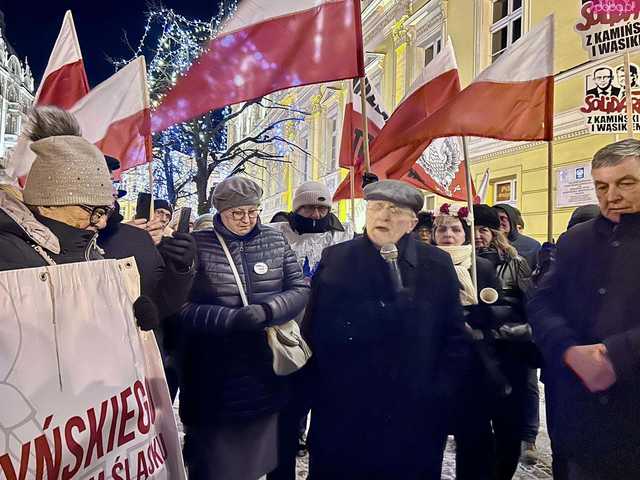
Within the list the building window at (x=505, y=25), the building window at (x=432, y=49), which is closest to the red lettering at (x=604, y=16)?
the building window at (x=505, y=25)

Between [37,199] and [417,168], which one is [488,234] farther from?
[37,199]

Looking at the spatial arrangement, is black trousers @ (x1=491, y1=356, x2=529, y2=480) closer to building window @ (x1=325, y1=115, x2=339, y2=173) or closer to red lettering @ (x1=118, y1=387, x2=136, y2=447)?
red lettering @ (x1=118, y1=387, x2=136, y2=447)

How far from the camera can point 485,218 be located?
369cm

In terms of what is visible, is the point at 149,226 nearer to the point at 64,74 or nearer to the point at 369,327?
the point at 369,327

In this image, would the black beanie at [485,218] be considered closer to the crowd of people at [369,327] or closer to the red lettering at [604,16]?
the crowd of people at [369,327]

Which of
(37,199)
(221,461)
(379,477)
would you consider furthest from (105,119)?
(379,477)

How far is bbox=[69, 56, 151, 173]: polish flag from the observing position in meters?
3.31

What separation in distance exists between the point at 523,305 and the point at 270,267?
1.55m

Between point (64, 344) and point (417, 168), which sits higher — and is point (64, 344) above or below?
below

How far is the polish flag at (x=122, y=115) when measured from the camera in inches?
130

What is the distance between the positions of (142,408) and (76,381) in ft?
0.84

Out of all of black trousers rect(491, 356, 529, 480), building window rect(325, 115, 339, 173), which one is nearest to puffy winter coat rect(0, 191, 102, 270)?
black trousers rect(491, 356, 529, 480)

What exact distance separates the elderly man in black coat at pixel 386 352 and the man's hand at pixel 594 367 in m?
0.58

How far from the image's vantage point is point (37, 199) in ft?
5.25
